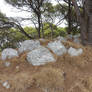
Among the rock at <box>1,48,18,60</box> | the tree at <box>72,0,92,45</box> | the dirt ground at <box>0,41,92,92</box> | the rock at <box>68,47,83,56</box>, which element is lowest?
the dirt ground at <box>0,41,92,92</box>

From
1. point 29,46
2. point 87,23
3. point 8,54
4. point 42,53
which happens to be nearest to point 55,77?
point 42,53

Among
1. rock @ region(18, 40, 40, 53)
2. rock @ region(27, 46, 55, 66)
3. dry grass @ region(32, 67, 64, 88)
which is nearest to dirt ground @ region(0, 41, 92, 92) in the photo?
dry grass @ region(32, 67, 64, 88)

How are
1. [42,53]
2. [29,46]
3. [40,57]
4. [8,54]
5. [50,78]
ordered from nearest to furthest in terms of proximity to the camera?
1. [50,78]
2. [40,57]
3. [42,53]
4. [8,54]
5. [29,46]

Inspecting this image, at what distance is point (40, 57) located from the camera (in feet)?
9.32

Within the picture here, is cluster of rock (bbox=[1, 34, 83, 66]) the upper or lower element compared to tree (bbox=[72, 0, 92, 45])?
lower

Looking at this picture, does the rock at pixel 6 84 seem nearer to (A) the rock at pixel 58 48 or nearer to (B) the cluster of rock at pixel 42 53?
(B) the cluster of rock at pixel 42 53

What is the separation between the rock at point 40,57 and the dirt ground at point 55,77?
14cm

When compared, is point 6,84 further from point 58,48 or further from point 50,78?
point 58,48

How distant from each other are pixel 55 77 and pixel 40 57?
939 millimetres

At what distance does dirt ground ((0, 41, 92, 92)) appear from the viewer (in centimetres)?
198

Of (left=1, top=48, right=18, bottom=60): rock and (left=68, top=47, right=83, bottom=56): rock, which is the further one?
(left=1, top=48, right=18, bottom=60): rock

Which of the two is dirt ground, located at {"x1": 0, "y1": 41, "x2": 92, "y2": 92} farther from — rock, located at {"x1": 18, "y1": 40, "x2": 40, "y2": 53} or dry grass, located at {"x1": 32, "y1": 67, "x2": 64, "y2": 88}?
rock, located at {"x1": 18, "y1": 40, "x2": 40, "y2": 53}

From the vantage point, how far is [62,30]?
416 inches

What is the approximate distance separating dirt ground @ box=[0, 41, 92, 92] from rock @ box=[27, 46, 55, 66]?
0.14m
